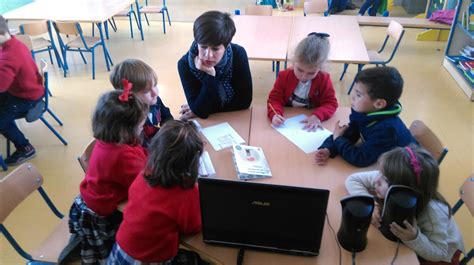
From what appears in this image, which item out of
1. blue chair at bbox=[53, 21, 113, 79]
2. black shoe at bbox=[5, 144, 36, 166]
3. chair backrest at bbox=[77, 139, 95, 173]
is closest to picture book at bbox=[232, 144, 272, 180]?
chair backrest at bbox=[77, 139, 95, 173]

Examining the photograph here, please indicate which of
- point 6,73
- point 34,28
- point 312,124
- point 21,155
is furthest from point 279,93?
point 34,28

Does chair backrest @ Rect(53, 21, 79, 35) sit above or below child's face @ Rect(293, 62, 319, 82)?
below

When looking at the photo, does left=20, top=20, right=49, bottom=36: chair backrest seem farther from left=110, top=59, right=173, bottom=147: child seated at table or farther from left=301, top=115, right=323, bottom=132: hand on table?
left=301, top=115, right=323, bottom=132: hand on table

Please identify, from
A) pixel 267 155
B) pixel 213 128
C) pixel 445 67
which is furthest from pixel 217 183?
pixel 445 67

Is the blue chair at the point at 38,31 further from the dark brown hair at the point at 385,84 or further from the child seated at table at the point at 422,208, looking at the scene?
the child seated at table at the point at 422,208

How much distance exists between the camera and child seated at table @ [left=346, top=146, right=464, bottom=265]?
46.6 inches

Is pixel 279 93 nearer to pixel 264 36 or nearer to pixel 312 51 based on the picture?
pixel 312 51

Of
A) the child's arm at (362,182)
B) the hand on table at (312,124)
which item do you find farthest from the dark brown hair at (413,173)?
the hand on table at (312,124)

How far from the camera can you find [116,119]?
1.44 metres

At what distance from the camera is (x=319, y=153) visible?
5.42 feet

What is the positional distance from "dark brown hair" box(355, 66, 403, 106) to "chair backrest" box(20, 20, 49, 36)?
3815 millimetres

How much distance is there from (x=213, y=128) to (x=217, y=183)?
0.88m

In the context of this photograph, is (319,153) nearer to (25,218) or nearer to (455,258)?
(455,258)

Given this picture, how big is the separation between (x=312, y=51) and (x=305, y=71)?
128 millimetres
